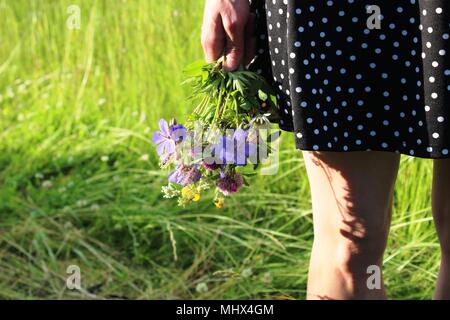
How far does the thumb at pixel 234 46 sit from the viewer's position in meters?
1.71

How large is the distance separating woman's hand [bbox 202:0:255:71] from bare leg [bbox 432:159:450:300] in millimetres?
463

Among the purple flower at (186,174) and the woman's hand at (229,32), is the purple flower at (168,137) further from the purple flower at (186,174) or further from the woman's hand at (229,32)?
the woman's hand at (229,32)

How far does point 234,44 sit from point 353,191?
1.21 feet

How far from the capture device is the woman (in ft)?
5.20

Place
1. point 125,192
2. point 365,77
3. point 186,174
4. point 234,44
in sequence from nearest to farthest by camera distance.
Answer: point 365,77 → point 234,44 → point 186,174 → point 125,192

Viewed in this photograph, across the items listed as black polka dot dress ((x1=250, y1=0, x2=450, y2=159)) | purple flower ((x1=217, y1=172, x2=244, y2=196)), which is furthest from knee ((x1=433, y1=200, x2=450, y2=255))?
purple flower ((x1=217, y1=172, x2=244, y2=196))

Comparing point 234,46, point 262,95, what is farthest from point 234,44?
point 262,95

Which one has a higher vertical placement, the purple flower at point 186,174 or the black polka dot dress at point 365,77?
the black polka dot dress at point 365,77

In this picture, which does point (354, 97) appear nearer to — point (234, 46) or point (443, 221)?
point (234, 46)

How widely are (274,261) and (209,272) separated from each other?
221mm

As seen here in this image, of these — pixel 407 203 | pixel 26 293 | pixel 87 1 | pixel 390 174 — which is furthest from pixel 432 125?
pixel 87 1

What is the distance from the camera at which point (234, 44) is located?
68.8 inches

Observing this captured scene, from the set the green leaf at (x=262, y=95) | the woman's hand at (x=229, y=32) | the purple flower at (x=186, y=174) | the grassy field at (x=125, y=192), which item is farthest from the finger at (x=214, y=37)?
the grassy field at (x=125, y=192)

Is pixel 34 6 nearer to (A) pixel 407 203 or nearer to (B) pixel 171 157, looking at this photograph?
(A) pixel 407 203
